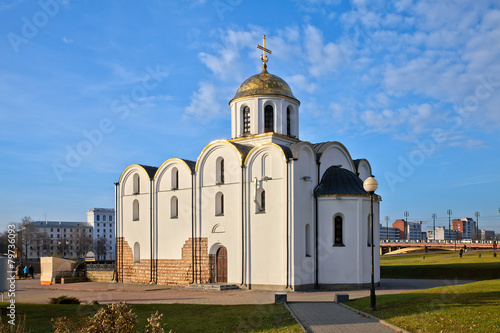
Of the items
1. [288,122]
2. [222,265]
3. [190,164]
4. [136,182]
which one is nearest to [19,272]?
[136,182]

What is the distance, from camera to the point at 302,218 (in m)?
25.5

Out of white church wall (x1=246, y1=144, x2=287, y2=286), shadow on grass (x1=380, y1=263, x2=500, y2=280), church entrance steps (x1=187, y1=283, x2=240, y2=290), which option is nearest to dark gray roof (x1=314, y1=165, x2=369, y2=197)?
white church wall (x1=246, y1=144, x2=287, y2=286)

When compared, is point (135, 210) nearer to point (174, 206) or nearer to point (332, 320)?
point (174, 206)

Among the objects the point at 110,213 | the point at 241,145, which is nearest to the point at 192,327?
the point at 241,145

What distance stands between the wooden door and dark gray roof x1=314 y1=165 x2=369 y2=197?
6353mm

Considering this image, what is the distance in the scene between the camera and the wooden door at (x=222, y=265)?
1100 inches

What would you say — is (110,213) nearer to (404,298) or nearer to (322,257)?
(322,257)

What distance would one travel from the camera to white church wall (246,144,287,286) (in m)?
25.4

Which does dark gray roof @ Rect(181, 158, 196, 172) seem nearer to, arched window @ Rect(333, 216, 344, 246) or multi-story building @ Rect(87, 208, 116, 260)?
arched window @ Rect(333, 216, 344, 246)

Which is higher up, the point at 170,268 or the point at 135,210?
the point at 135,210

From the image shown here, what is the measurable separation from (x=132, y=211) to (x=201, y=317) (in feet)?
67.2

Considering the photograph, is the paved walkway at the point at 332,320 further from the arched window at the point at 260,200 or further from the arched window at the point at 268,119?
the arched window at the point at 268,119

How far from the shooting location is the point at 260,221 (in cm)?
2636

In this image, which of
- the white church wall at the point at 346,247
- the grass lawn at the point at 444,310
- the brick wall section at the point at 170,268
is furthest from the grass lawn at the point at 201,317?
the brick wall section at the point at 170,268
